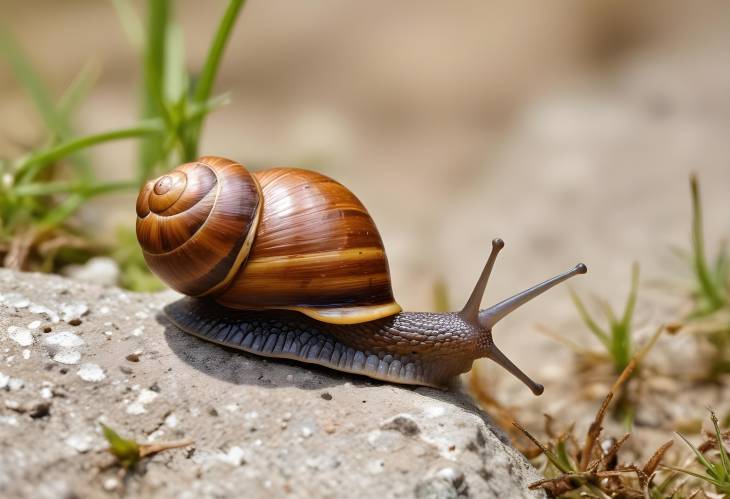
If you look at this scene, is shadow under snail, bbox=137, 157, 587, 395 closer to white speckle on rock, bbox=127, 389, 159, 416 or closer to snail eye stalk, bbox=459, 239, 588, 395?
snail eye stalk, bbox=459, 239, 588, 395

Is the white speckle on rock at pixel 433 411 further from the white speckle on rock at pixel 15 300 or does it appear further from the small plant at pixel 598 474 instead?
the white speckle on rock at pixel 15 300

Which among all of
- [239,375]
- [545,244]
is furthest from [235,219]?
[545,244]

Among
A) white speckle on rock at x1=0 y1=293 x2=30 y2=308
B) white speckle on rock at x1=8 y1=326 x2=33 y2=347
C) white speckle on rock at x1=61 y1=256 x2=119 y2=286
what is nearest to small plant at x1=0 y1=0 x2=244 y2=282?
white speckle on rock at x1=61 y1=256 x2=119 y2=286

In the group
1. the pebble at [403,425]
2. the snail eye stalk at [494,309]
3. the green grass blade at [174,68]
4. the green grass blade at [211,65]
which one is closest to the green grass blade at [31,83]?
the green grass blade at [174,68]

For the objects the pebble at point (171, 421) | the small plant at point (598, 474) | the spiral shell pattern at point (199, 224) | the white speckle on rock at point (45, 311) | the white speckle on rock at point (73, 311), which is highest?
the spiral shell pattern at point (199, 224)

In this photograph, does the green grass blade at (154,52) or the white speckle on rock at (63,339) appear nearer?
the white speckle on rock at (63,339)

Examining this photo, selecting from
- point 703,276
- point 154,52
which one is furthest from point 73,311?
point 703,276

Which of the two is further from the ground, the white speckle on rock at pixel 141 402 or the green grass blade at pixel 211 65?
the green grass blade at pixel 211 65
